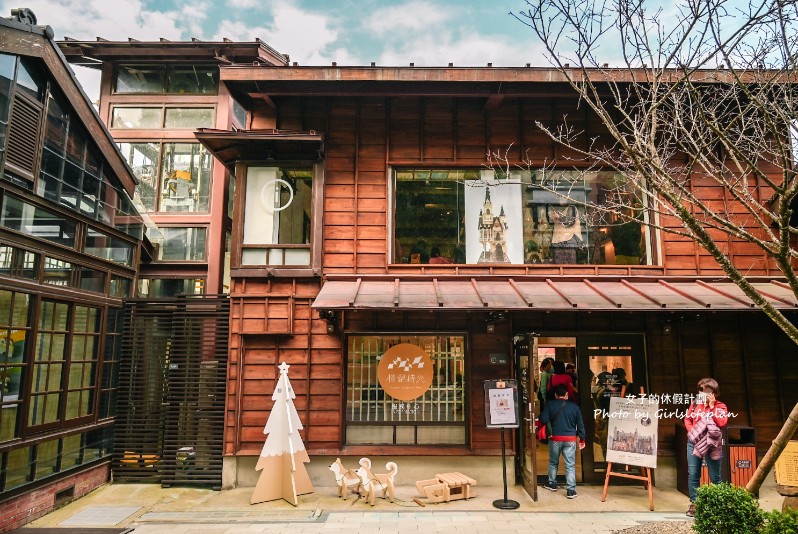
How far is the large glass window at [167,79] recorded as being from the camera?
44.5 feet

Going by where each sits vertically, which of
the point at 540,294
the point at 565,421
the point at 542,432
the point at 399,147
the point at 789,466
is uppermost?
the point at 399,147

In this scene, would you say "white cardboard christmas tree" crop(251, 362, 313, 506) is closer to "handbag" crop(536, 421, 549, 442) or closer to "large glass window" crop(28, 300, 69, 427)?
"large glass window" crop(28, 300, 69, 427)

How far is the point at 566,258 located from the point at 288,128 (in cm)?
624

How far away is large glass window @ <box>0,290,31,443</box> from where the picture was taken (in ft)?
22.1

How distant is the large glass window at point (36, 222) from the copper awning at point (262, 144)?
2.69m

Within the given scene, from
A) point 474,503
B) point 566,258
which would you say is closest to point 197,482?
point 474,503

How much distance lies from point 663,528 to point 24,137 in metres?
10.8

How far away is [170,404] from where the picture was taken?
9.17 metres

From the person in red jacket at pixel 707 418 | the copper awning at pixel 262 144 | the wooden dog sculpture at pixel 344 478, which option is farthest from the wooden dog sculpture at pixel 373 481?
the copper awning at pixel 262 144

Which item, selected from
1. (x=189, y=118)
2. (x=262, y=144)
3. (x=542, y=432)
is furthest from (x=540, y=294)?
(x=189, y=118)

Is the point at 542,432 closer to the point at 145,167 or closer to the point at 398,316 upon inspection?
the point at 398,316

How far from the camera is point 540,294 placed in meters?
8.68

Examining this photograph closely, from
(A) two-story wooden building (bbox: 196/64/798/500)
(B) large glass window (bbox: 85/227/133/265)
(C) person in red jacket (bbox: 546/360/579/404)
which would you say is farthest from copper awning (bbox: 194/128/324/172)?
(C) person in red jacket (bbox: 546/360/579/404)

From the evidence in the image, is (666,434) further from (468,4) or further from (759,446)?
(468,4)
